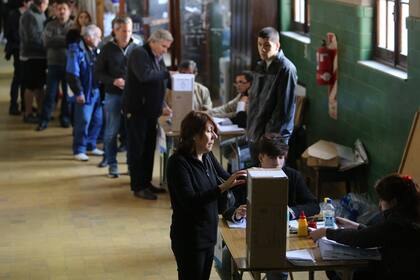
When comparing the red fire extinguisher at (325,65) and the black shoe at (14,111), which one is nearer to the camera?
the red fire extinguisher at (325,65)

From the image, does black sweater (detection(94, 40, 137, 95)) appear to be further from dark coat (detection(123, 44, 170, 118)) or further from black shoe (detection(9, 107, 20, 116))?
black shoe (detection(9, 107, 20, 116))

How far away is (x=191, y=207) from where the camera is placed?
4801 millimetres

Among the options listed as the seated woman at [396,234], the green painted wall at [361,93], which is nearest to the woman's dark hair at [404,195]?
the seated woman at [396,234]

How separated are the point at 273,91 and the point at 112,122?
257cm

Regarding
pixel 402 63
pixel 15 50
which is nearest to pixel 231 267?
pixel 402 63

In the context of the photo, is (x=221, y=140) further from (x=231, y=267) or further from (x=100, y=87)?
(x=231, y=267)

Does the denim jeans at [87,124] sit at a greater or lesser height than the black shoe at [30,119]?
greater

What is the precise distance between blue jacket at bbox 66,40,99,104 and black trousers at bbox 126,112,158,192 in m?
1.73

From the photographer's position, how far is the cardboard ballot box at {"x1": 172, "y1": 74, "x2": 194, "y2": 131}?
791 centimetres

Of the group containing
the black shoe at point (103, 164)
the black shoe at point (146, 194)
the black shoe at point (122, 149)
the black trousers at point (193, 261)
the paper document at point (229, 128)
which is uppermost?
the paper document at point (229, 128)

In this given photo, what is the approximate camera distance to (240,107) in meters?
8.42

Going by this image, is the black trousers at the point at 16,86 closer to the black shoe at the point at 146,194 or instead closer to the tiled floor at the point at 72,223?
the tiled floor at the point at 72,223

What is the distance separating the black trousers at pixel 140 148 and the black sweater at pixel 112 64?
78 cm

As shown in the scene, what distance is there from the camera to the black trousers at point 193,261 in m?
4.86
